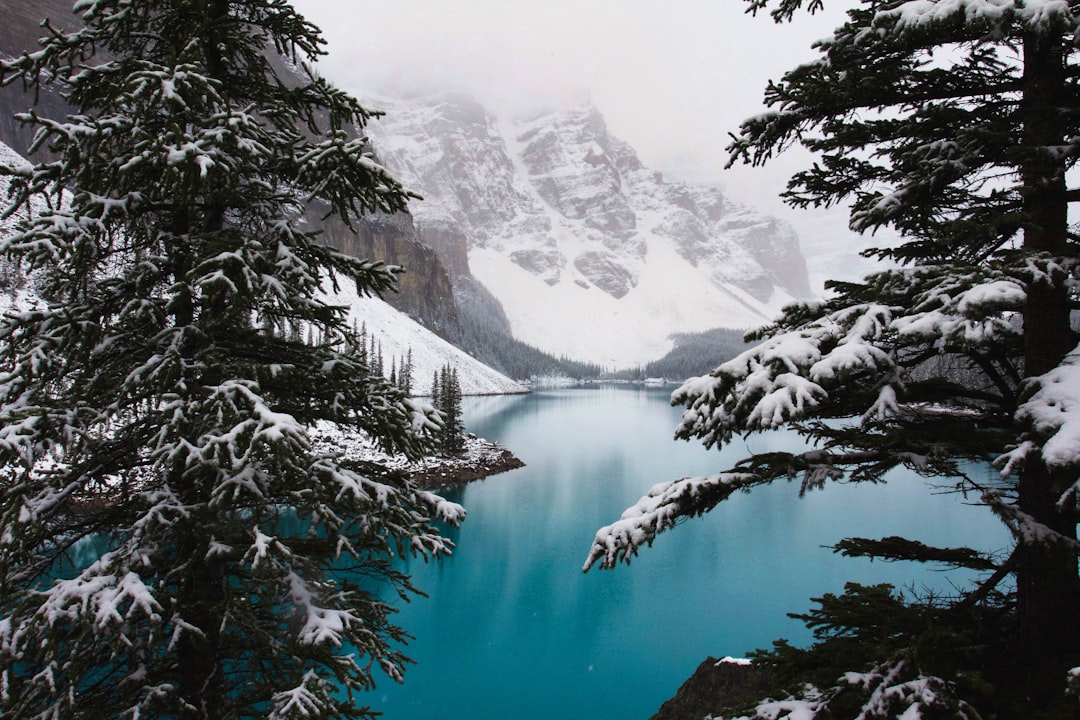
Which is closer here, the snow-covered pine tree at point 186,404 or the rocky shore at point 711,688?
the snow-covered pine tree at point 186,404

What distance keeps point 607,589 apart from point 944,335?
2609cm

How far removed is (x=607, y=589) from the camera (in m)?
26.1

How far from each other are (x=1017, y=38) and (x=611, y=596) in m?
25.6

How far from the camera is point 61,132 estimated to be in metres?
4.60

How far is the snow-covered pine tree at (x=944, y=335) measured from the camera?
117 inches

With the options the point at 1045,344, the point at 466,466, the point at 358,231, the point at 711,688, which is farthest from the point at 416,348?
the point at 1045,344

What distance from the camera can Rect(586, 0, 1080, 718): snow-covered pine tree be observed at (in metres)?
2.97

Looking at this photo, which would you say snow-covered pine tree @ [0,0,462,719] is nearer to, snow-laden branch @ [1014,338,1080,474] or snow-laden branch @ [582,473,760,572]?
snow-laden branch @ [582,473,760,572]

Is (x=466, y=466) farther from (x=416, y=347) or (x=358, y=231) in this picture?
(x=416, y=347)

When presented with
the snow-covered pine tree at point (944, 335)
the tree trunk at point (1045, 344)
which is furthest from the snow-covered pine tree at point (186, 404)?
the tree trunk at point (1045, 344)

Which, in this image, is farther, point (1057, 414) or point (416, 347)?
point (416, 347)

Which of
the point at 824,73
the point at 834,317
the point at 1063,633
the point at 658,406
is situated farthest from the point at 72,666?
the point at 658,406

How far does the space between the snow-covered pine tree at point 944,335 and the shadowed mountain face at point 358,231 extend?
99.7m

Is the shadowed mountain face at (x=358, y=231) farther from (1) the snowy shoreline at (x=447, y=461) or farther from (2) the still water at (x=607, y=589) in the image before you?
(2) the still water at (x=607, y=589)
